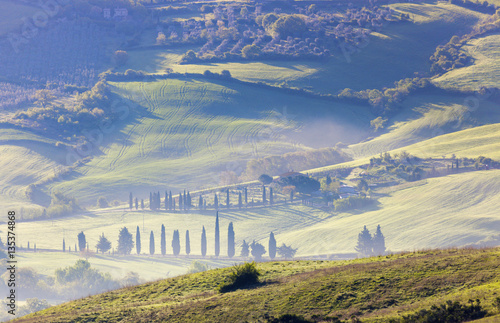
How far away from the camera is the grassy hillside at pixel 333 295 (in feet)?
111

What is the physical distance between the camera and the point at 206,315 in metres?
36.8

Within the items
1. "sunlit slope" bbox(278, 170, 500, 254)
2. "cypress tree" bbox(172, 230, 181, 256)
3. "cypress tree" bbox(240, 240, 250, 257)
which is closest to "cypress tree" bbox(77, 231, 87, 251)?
"cypress tree" bbox(172, 230, 181, 256)

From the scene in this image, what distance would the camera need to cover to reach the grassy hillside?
111 ft


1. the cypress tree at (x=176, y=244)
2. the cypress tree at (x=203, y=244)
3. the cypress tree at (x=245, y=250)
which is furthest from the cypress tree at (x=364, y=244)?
the cypress tree at (x=176, y=244)

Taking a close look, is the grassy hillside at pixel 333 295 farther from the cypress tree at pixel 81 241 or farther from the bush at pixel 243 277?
the cypress tree at pixel 81 241

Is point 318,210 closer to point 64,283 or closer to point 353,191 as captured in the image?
point 353,191

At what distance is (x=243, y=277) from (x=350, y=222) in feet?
418

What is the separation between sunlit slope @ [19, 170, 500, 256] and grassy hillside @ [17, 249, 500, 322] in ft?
345

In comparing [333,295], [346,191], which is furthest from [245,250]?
[333,295]

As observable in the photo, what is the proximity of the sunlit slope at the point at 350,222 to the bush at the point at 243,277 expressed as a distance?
343ft

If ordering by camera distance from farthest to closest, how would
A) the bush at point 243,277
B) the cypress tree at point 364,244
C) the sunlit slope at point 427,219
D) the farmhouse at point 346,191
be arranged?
the farmhouse at point 346,191
the sunlit slope at point 427,219
the cypress tree at point 364,244
the bush at point 243,277

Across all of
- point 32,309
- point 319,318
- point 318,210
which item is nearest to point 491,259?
point 319,318

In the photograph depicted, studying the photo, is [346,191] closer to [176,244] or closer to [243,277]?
[176,244]

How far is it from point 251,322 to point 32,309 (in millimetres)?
88567
